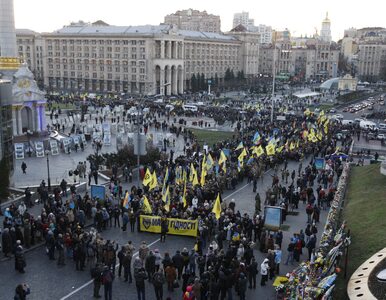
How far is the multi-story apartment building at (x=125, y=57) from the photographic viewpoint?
3821 inches

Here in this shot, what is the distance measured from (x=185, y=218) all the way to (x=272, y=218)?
3.74m

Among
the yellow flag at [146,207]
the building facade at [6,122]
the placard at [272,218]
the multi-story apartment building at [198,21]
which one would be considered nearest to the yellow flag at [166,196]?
the yellow flag at [146,207]

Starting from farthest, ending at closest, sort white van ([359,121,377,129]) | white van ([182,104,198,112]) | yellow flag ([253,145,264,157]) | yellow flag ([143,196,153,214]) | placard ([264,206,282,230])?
white van ([182,104,198,112]) < white van ([359,121,377,129]) < yellow flag ([253,145,264,157]) < yellow flag ([143,196,153,214]) < placard ([264,206,282,230])

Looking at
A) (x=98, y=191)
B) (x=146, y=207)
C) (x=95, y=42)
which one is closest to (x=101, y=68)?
(x=95, y=42)

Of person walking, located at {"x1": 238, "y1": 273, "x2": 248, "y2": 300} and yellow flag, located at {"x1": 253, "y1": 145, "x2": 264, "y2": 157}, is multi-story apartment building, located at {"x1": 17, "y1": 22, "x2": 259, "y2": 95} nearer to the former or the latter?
yellow flag, located at {"x1": 253, "y1": 145, "x2": 264, "y2": 157}

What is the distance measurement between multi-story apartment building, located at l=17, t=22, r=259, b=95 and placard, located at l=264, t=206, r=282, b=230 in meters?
78.3

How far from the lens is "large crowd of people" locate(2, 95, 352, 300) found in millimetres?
14781

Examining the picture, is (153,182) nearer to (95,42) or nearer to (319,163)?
(319,163)

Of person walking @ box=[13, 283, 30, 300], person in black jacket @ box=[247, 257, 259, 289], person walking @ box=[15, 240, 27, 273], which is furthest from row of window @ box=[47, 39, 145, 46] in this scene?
person walking @ box=[13, 283, 30, 300]

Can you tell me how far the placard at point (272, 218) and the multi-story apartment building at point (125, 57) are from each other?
78.3 meters

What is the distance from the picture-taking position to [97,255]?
16.7 meters

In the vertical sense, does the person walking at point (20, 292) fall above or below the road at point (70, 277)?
above

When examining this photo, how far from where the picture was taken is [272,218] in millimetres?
19984

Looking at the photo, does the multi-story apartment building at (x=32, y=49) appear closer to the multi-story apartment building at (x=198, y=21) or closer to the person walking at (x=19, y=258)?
the multi-story apartment building at (x=198, y=21)
